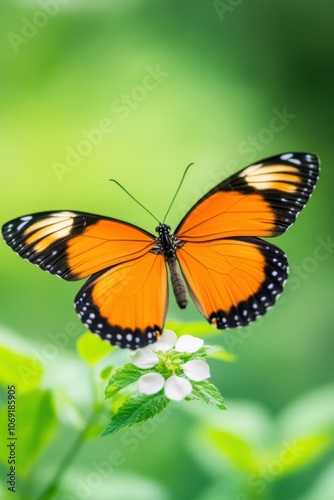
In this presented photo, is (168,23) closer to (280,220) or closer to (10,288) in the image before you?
(10,288)

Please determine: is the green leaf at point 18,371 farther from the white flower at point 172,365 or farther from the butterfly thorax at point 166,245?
the butterfly thorax at point 166,245

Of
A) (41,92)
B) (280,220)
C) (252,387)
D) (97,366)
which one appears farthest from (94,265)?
(41,92)
